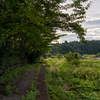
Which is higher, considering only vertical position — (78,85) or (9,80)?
(9,80)

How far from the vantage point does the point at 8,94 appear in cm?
448

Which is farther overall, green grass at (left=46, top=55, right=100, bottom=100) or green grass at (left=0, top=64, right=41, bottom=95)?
green grass at (left=46, top=55, right=100, bottom=100)

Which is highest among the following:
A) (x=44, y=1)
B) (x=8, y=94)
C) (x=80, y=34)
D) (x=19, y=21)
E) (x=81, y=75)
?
(x=44, y=1)

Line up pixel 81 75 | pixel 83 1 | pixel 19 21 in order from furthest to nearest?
pixel 81 75, pixel 83 1, pixel 19 21

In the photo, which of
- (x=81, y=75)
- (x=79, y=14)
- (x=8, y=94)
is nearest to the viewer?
(x=8, y=94)

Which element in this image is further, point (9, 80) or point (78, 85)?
point (78, 85)

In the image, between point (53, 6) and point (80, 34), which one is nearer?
point (53, 6)

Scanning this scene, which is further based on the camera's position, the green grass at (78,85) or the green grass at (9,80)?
the green grass at (78,85)

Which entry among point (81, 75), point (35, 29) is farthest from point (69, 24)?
point (81, 75)

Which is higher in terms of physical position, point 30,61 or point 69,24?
point 69,24

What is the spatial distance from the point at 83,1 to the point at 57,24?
2.41m

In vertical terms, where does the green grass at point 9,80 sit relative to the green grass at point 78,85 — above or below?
above

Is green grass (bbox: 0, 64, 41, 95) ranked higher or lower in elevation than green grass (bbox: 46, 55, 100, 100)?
higher

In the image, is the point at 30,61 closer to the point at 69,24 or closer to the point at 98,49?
the point at 69,24
